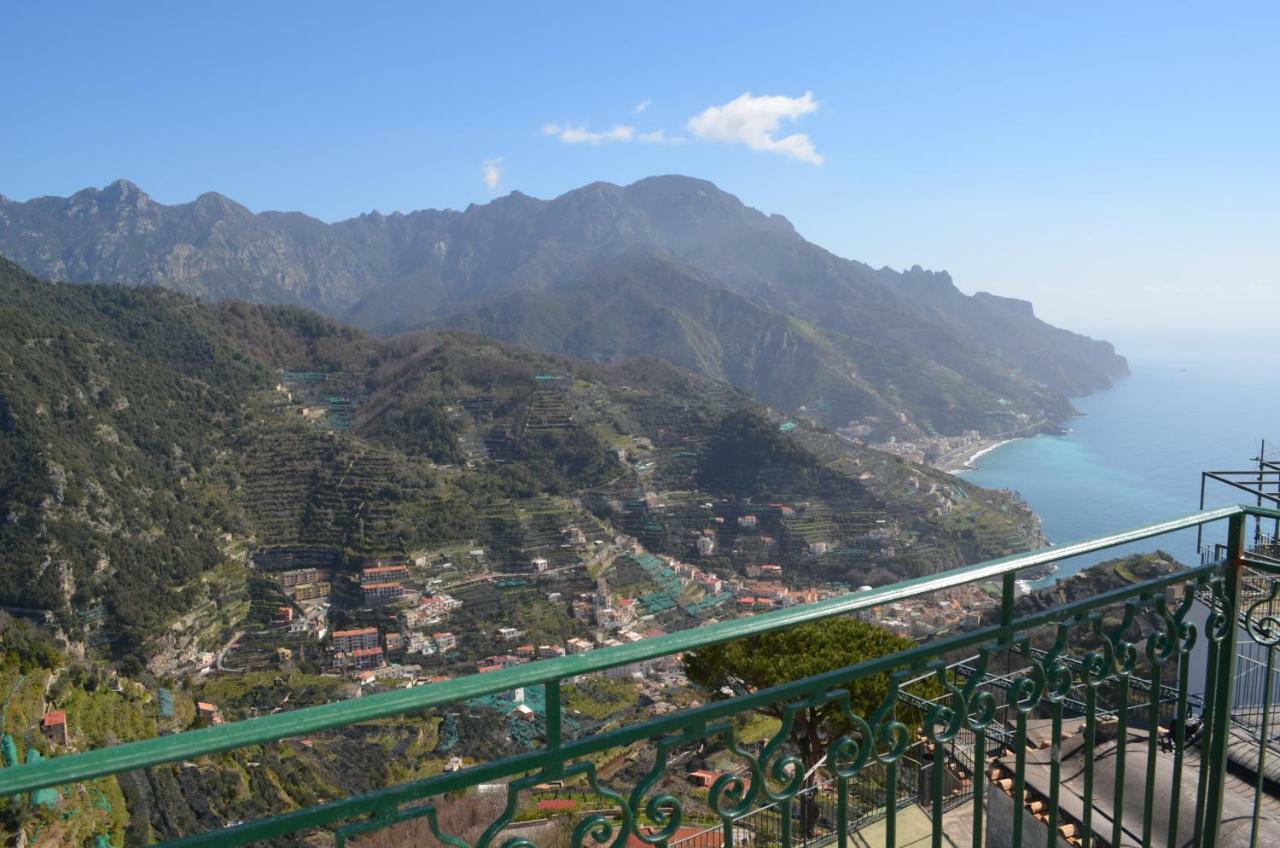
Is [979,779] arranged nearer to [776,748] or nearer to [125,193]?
[776,748]

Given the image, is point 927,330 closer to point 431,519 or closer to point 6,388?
point 431,519

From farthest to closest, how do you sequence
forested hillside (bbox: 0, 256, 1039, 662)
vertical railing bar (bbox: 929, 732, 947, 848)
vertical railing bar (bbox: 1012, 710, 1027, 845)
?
forested hillside (bbox: 0, 256, 1039, 662) → vertical railing bar (bbox: 1012, 710, 1027, 845) → vertical railing bar (bbox: 929, 732, 947, 848)

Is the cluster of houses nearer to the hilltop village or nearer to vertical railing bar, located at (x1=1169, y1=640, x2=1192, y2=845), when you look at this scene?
the hilltop village

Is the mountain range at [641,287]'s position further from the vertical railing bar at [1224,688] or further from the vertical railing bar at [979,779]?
the vertical railing bar at [979,779]

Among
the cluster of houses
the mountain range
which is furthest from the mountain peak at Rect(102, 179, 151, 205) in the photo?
the cluster of houses

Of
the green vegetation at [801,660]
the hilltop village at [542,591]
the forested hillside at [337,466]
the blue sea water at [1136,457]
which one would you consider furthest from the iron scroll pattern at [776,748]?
the blue sea water at [1136,457]

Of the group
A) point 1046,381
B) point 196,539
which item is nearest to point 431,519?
point 196,539

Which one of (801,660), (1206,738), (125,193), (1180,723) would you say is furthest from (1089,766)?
(125,193)
